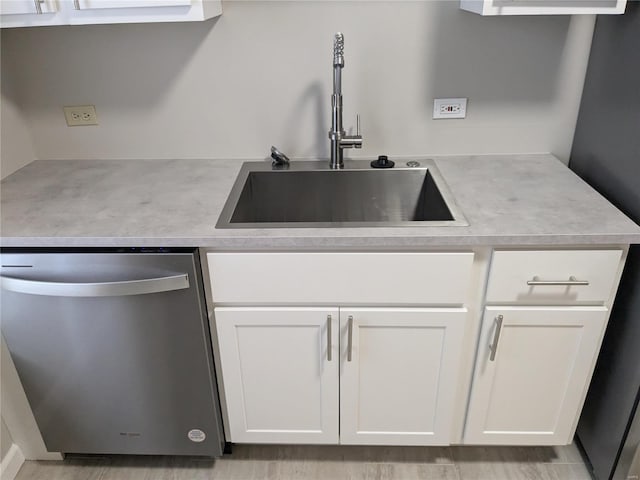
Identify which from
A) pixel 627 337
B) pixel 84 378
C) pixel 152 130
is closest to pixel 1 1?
pixel 152 130

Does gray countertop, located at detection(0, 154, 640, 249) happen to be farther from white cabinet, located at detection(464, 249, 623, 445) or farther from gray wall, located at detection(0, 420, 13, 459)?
gray wall, located at detection(0, 420, 13, 459)

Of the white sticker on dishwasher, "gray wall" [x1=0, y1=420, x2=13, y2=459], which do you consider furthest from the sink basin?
"gray wall" [x1=0, y1=420, x2=13, y2=459]

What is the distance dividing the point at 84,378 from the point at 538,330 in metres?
1.35

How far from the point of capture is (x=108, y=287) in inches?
51.3

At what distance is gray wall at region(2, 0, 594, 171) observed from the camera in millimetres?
1647

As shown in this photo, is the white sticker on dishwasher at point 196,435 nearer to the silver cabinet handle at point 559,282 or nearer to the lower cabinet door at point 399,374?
the lower cabinet door at point 399,374

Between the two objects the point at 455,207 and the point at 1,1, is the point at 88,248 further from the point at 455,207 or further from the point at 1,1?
the point at 455,207

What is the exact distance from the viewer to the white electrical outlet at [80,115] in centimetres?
180

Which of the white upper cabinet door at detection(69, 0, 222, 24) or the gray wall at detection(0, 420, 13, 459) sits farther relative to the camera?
the gray wall at detection(0, 420, 13, 459)

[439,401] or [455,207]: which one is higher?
[455,207]

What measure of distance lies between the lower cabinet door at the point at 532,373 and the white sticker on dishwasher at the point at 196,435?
2.82 ft

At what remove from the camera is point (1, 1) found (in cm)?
138

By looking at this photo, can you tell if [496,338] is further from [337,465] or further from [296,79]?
[296,79]

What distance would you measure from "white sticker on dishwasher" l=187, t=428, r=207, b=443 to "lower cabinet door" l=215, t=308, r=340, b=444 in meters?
0.09
